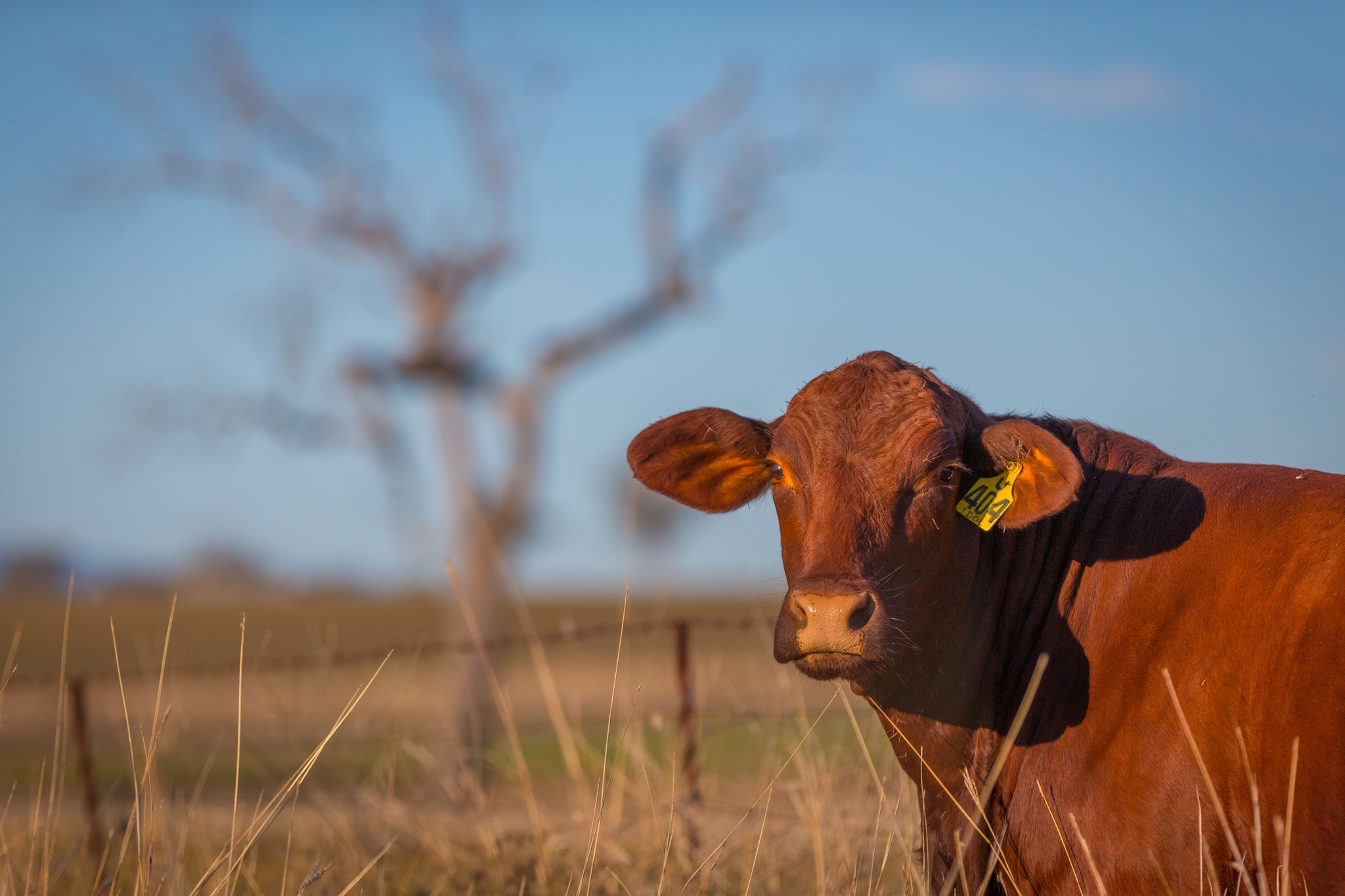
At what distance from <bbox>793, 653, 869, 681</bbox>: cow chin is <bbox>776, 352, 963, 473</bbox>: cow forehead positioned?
0.64m

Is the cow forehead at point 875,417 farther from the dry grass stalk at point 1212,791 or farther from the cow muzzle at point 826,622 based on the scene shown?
the dry grass stalk at point 1212,791

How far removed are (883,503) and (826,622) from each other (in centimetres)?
50

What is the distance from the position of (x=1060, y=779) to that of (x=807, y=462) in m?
1.19

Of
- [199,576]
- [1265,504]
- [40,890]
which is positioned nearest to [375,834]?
[40,890]

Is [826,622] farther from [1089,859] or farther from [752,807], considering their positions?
[1089,859]

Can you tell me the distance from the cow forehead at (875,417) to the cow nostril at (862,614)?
502 mm

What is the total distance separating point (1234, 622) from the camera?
2873 millimetres

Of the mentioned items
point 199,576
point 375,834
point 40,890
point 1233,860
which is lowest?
point 199,576

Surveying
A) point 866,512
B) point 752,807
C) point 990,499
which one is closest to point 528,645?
point 752,807

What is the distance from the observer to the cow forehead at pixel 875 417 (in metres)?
3.32

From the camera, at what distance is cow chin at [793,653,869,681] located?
2.93 m

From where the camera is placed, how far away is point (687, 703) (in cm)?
517

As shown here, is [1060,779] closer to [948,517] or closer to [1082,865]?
[1082,865]

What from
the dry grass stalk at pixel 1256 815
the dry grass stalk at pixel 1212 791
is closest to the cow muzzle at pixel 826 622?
the dry grass stalk at pixel 1212 791
